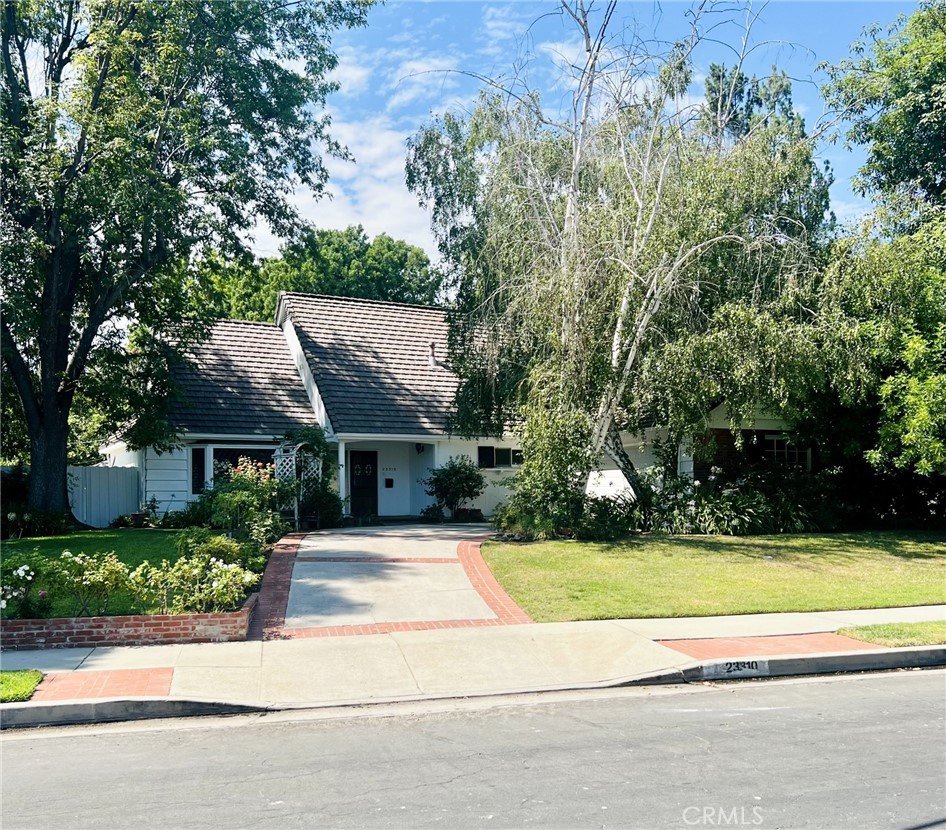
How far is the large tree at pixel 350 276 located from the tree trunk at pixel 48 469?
21.2 metres

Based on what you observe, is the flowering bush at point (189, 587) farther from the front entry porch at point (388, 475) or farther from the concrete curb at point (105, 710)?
the front entry porch at point (388, 475)

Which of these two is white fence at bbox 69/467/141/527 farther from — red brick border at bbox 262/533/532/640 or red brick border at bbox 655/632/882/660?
red brick border at bbox 655/632/882/660

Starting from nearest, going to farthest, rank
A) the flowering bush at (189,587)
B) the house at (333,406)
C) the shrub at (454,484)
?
the flowering bush at (189,587) → the house at (333,406) → the shrub at (454,484)

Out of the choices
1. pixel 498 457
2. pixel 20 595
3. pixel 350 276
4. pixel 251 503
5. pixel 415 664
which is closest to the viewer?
pixel 415 664

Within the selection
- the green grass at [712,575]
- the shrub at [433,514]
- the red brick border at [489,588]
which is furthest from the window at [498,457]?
the red brick border at [489,588]

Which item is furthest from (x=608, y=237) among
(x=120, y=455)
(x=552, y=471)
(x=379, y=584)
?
(x=120, y=455)

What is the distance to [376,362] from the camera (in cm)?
2614

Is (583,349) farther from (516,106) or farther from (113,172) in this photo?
(113,172)

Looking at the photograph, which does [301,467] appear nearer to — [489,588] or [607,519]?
[607,519]

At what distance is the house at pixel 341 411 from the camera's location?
2264cm

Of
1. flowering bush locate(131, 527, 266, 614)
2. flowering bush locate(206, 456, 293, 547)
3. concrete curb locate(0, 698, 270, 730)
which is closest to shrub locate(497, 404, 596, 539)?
flowering bush locate(206, 456, 293, 547)

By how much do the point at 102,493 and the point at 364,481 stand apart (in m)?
7.14

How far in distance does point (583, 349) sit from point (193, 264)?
39.7 feet

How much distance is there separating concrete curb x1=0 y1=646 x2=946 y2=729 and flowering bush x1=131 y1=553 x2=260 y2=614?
2609 mm
